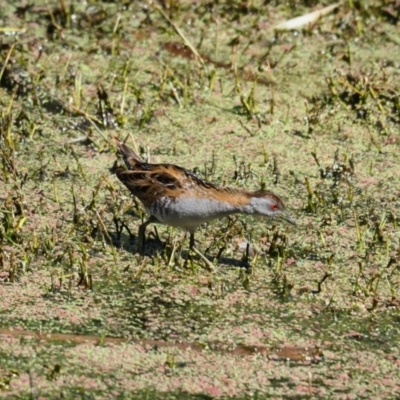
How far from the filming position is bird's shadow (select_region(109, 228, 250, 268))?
591cm

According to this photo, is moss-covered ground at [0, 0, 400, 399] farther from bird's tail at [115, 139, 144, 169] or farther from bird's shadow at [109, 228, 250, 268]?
bird's tail at [115, 139, 144, 169]

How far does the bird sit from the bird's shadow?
64mm

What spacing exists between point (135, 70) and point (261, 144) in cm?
128

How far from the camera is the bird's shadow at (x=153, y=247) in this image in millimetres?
5910

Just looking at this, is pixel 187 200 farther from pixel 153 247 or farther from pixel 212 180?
pixel 212 180

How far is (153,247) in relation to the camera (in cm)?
605

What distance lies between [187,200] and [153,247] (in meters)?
0.41

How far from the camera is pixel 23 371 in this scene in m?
4.70

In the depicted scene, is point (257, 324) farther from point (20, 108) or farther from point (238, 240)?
point (20, 108)

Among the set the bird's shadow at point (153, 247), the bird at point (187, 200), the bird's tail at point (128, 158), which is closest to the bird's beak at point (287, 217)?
the bird at point (187, 200)

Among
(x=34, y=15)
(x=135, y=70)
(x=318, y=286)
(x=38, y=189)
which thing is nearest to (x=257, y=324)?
(x=318, y=286)

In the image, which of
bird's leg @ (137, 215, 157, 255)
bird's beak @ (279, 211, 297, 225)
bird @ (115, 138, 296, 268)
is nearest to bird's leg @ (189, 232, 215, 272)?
bird @ (115, 138, 296, 268)

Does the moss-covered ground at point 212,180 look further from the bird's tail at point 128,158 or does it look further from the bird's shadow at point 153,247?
the bird's tail at point 128,158

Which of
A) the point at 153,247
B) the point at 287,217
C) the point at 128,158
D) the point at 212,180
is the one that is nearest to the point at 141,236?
the point at 153,247
